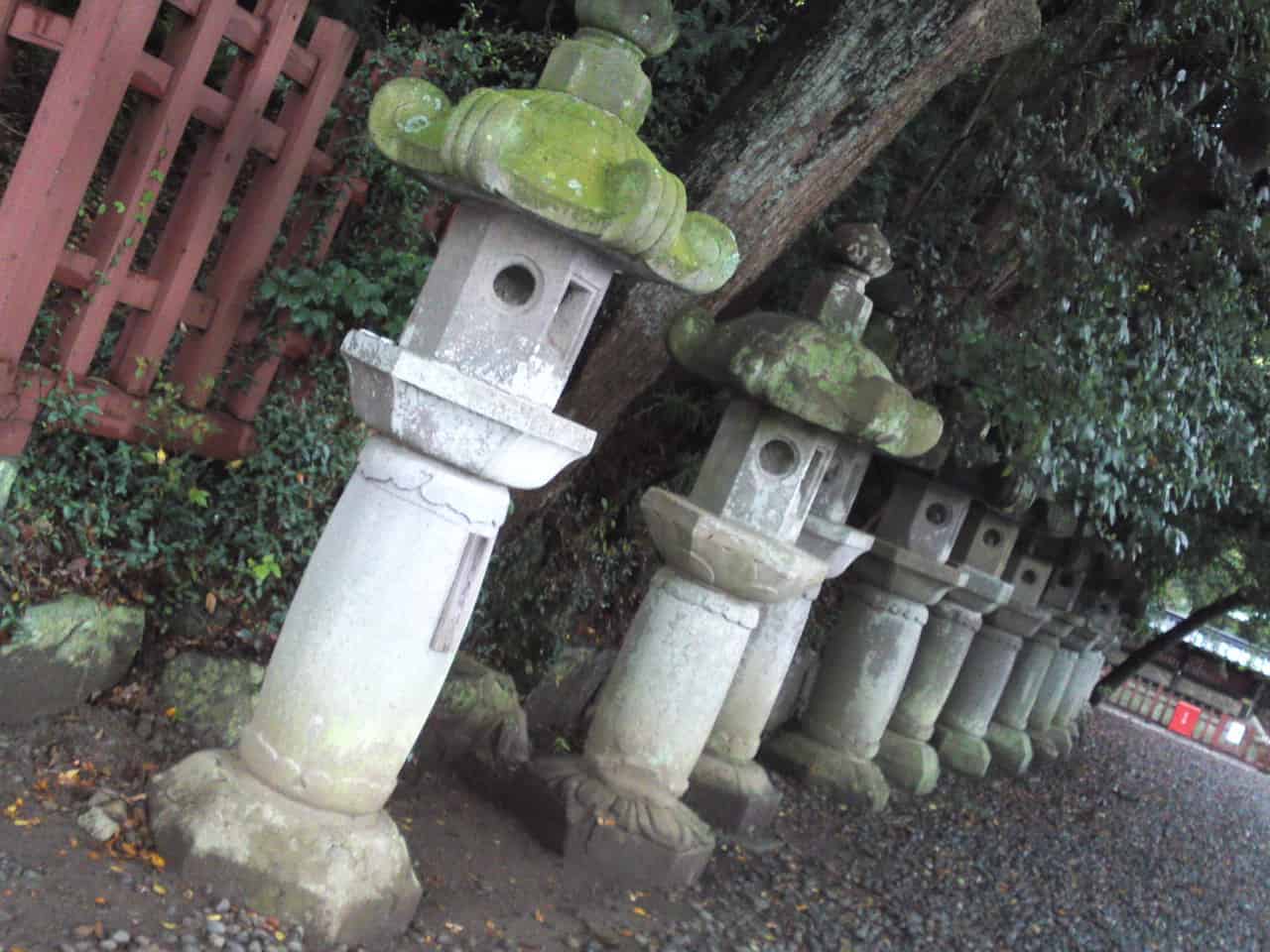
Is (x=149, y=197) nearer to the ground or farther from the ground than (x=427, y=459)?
farther from the ground

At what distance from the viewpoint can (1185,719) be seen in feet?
67.7

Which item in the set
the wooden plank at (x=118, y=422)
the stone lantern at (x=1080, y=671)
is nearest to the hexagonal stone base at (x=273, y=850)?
the wooden plank at (x=118, y=422)

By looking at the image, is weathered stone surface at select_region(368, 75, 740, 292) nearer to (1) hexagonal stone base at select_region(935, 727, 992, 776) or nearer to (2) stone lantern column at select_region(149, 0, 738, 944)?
(2) stone lantern column at select_region(149, 0, 738, 944)

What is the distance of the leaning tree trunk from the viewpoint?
13.8 feet

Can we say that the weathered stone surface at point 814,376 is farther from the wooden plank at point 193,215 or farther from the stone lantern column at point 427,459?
the wooden plank at point 193,215

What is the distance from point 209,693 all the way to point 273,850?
94 cm

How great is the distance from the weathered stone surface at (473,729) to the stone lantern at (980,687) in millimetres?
4713

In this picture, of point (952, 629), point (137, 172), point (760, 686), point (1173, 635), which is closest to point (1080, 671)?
point (1173, 635)

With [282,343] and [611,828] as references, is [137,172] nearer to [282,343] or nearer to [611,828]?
[282,343]

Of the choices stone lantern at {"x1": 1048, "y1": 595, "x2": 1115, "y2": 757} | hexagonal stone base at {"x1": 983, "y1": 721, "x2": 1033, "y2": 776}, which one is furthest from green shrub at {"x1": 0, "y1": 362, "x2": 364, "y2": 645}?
stone lantern at {"x1": 1048, "y1": 595, "x2": 1115, "y2": 757}

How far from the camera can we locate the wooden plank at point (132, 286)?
321 cm

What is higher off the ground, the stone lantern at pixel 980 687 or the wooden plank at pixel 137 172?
the wooden plank at pixel 137 172

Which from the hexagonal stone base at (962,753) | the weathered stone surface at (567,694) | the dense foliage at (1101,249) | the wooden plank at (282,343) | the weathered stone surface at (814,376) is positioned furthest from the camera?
the hexagonal stone base at (962,753)

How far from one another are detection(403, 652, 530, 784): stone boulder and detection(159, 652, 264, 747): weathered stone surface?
0.85 m
